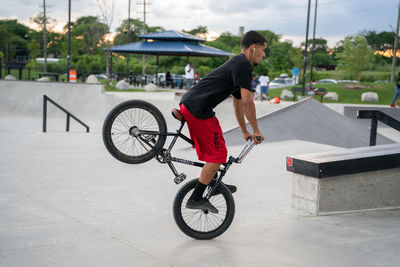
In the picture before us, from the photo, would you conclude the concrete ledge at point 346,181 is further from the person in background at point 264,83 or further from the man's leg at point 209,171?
the person in background at point 264,83

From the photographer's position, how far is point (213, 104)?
418 centimetres

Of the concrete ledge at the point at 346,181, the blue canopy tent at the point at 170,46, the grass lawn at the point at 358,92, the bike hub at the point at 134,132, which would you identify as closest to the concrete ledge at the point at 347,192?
the concrete ledge at the point at 346,181

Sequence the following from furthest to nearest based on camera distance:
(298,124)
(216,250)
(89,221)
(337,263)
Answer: (298,124) → (89,221) → (216,250) → (337,263)

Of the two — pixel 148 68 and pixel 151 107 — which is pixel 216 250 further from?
pixel 148 68

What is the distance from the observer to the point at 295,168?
213 inches

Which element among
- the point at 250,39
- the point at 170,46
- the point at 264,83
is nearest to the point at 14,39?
the point at 170,46

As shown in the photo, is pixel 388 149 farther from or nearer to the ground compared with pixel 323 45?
nearer to the ground

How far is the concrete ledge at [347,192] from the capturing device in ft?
17.2

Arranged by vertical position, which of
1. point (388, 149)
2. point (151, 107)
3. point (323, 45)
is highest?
point (323, 45)

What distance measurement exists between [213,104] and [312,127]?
28.8ft

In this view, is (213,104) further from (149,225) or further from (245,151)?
(149,225)

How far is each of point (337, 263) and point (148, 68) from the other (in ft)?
220

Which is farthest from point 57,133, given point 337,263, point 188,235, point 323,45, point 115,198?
point 323,45

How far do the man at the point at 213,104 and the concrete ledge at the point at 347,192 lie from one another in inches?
56.3
